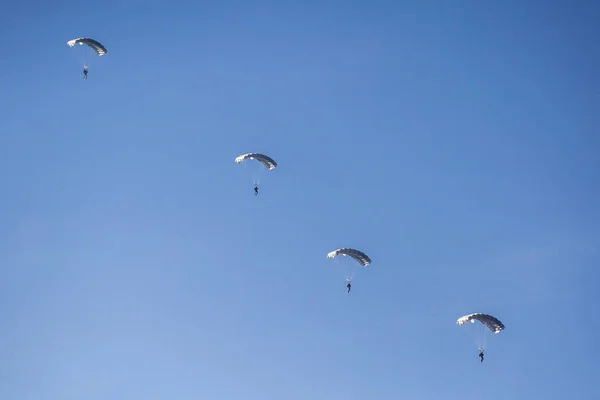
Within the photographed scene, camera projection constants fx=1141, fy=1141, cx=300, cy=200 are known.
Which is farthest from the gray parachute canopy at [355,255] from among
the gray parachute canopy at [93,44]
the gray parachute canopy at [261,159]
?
the gray parachute canopy at [93,44]

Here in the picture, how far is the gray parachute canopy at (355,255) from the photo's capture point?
89625 mm

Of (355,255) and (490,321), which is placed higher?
(355,255)

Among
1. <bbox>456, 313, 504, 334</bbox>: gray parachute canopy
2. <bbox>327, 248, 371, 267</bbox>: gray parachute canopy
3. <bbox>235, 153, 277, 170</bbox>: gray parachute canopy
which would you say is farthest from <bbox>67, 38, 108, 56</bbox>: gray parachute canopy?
<bbox>456, 313, 504, 334</bbox>: gray parachute canopy

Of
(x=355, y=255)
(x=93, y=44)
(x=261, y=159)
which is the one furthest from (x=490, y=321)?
(x=93, y=44)

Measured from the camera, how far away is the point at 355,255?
8988 cm

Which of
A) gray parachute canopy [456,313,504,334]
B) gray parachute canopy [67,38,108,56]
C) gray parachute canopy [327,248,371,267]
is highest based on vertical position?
gray parachute canopy [67,38,108,56]

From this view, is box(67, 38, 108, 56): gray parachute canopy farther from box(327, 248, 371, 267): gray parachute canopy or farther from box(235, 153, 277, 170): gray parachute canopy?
box(327, 248, 371, 267): gray parachute canopy

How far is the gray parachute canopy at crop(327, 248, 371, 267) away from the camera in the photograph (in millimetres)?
89625

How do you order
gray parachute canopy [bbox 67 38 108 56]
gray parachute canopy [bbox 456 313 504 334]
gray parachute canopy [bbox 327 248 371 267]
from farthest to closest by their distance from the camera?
1. gray parachute canopy [bbox 67 38 108 56]
2. gray parachute canopy [bbox 327 248 371 267]
3. gray parachute canopy [bbox 456 313 504 334]

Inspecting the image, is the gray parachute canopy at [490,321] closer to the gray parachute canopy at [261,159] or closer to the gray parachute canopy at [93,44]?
the gray parachute canopy at [261,159]

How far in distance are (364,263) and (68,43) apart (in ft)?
104

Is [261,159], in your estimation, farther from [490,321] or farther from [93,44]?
[490,321]

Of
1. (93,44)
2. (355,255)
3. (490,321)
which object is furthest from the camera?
(93,44)

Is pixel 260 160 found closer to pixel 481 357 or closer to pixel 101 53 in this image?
pixel 101 53
